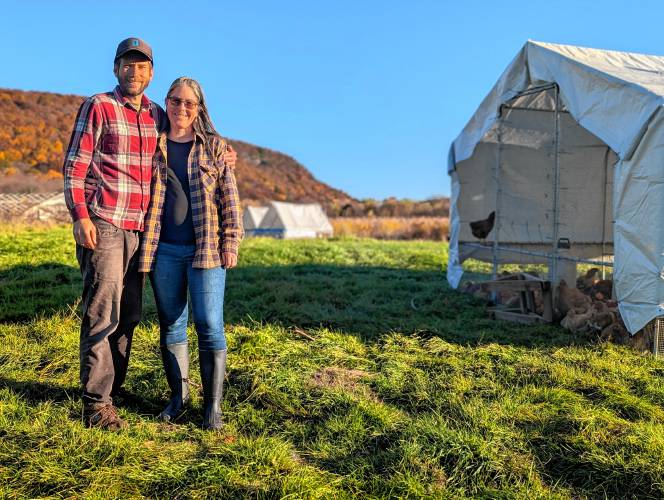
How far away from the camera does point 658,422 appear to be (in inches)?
134

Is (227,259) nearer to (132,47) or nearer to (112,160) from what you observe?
(112,160)

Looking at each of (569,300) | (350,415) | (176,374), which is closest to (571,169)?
(569,300)

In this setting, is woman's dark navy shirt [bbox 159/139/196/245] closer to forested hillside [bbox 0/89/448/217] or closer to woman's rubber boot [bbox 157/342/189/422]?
woman's rubber boot [bbox 157/342/189/422]

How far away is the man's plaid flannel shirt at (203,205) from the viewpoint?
3086mm

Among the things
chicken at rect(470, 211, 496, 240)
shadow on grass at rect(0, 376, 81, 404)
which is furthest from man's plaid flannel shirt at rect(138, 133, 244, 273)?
chicken at rect(470, 211, 496, 240)

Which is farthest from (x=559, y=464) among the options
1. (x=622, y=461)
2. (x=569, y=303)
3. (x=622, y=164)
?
(x=569, y=303)

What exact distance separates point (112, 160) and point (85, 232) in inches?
17.2

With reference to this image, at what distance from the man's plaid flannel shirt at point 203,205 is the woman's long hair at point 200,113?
42 millimetres

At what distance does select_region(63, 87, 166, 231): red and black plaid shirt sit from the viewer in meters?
2.97

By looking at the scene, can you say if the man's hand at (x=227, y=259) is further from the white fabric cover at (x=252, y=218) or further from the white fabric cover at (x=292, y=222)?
the white fabric cover at (x=252, y=218)

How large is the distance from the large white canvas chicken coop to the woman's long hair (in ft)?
12.9

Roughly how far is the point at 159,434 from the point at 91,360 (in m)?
0.56

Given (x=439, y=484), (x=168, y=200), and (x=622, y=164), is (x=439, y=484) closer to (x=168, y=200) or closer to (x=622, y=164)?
(x=168, y=200)

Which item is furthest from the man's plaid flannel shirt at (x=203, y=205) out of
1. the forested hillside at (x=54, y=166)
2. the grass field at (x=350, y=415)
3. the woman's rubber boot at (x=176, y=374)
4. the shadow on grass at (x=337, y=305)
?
the forested hillside at (x=54, y=166)
